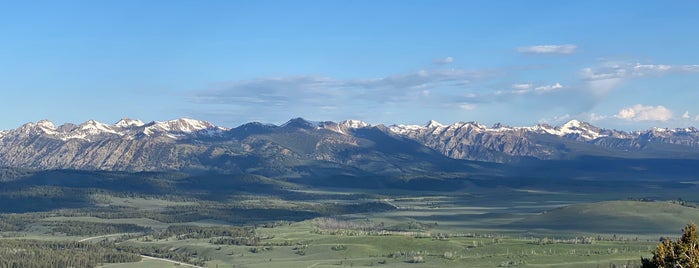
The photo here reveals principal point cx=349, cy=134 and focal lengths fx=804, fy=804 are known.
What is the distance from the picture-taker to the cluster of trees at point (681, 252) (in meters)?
50.3

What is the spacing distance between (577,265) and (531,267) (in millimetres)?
11296

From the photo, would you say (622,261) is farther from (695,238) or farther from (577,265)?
(695,238)

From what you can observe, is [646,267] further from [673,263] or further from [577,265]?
[577,265]

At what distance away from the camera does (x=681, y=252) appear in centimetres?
5116

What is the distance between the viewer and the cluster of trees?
50.3 m

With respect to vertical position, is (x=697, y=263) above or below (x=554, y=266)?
above

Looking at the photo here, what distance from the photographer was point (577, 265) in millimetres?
199250

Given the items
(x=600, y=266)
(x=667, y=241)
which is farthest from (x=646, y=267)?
(x=600, y=266)

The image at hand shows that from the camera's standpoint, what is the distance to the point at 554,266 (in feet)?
656

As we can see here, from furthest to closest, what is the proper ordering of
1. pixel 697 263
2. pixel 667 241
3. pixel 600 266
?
pixel 600 266
pixel 667 241
pixel 697 263

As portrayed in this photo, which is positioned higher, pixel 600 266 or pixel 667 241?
pixel 667 241

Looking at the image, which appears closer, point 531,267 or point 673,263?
point 673,263

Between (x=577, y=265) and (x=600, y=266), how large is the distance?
6744 mm

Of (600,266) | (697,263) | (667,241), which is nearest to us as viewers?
(697,263)
